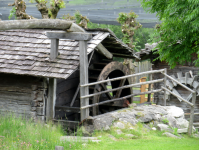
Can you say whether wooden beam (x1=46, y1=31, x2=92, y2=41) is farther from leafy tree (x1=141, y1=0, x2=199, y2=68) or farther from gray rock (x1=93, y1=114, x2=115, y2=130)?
leafy tree (x1=141, y1=0, x2=199, y2=68)

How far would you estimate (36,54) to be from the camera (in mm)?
7191

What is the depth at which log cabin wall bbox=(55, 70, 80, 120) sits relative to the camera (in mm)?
7973

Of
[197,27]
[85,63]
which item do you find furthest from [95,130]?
[197,27]

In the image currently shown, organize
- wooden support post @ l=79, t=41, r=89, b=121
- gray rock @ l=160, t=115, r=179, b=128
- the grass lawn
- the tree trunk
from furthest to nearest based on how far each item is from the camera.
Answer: gray rock @ l=160, t=115, r=179, b=128 → wooden support post @ l=79, t=41, r=89, b=121 → the tree trunk → the grass lawn

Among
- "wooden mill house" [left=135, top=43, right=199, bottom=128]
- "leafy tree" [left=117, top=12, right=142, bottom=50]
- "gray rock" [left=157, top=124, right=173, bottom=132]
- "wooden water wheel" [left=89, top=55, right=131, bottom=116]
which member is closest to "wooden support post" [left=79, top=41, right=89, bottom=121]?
"wooden water wheel" [left=89, top=55, right=131, bottom=116]

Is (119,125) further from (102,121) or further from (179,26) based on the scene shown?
(179,26)

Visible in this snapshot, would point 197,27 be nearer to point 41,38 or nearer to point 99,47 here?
point 99,47

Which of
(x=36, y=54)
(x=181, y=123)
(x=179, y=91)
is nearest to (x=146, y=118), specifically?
(x=181, y=123)

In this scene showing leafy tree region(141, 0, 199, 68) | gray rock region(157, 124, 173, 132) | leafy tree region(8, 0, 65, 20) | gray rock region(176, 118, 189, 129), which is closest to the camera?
leafy tree region(141, 0, 199, 68)

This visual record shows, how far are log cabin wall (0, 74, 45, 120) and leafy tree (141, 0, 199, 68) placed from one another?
3857 millimetres

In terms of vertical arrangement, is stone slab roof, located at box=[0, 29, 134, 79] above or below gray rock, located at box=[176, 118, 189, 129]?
above

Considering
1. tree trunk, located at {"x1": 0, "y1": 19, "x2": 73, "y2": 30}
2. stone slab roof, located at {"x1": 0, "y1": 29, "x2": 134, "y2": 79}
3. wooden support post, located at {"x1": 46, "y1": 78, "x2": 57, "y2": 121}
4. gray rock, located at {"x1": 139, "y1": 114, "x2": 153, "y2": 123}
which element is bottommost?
gray rock, located at {"x1": 139, "y1": 114, "x2": 153, "y2": 123}

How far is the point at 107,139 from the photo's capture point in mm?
6012

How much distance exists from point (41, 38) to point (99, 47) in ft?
6.01
